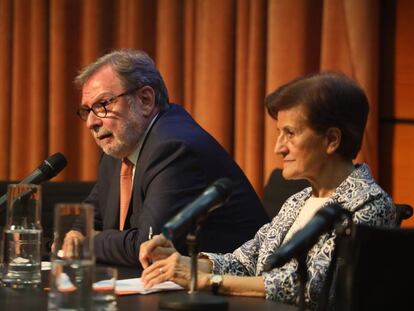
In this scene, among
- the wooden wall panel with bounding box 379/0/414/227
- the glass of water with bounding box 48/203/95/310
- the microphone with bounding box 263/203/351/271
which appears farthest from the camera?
the wooden wall panel with bounding box 379/0/414/227

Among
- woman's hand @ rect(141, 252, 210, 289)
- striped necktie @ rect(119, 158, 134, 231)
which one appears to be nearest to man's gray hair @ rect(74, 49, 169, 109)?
striped necktie @ rect(119, 158, 134, 231)

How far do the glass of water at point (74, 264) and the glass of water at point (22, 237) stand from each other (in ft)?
1.79

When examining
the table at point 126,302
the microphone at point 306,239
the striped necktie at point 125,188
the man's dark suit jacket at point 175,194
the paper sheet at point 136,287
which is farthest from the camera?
the striped necktie at point 125,188

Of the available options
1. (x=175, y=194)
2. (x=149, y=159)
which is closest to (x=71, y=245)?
(x=175, y=194)

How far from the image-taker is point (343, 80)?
2.68 m

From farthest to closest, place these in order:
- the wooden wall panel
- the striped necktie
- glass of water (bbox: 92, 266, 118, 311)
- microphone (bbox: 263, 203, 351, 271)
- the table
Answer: the wooden wall panel, the striped necktie, the table, glass of water (bbox: 92, 266, 118, 311), microphone (bbox: 263, 203, 351, 271)

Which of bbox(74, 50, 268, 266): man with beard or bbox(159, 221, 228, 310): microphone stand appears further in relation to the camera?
bbox(74, 50, 268, 266): man with beard

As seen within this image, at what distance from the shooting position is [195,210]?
2031mm

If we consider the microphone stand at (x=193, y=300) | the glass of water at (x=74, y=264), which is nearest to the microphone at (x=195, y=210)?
the microphone stand at (x=193, y=300)

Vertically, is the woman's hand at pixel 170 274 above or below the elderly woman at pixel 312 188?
below

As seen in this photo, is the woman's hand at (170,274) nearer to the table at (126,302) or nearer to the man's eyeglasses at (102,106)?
the table at (126,302)

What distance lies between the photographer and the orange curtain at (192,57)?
4277 millimetres

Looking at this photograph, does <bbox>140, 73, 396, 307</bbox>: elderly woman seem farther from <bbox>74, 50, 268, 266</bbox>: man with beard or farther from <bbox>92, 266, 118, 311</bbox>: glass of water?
<bbox>74, 50, 268, 266</bbox>: man with beard

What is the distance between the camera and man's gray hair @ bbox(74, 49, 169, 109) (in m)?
3.69
